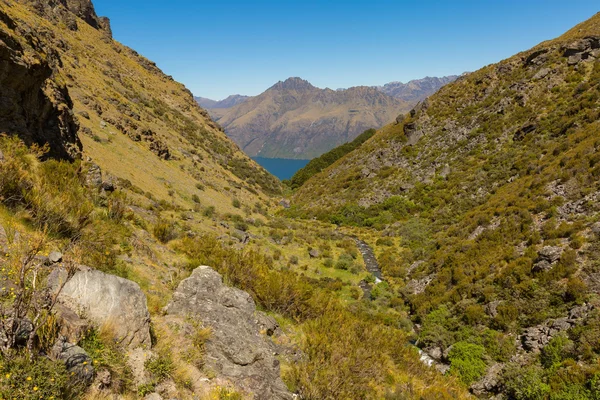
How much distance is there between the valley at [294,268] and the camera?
496 cm

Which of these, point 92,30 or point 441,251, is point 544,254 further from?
point 92,30

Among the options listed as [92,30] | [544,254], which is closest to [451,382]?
[544,254]

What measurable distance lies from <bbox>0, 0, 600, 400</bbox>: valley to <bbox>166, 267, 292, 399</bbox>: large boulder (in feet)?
0.14

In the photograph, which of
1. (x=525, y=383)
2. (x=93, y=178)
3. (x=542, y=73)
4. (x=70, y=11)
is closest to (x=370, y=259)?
(x=525, y=383)

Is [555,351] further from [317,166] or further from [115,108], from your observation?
[317,166]

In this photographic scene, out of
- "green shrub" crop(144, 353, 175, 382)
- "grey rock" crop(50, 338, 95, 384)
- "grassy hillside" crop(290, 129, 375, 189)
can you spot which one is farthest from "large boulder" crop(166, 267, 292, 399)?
"grassy hillside" crop(290, 129, 375, 189)

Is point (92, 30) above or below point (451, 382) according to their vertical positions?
above

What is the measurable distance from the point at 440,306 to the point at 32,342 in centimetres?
1748

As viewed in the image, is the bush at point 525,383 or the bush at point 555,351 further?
the bush at point 555,351

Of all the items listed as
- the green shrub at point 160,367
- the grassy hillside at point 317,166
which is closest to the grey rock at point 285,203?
the grassy hillside at point 317,166

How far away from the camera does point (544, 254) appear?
46.5ft

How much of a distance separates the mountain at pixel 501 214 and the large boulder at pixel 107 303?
12.3 metres

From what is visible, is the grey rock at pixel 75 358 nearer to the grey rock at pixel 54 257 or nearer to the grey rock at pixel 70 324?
the grey rock at pixel 70 324

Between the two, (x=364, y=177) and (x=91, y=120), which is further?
(x=364, y=177)
